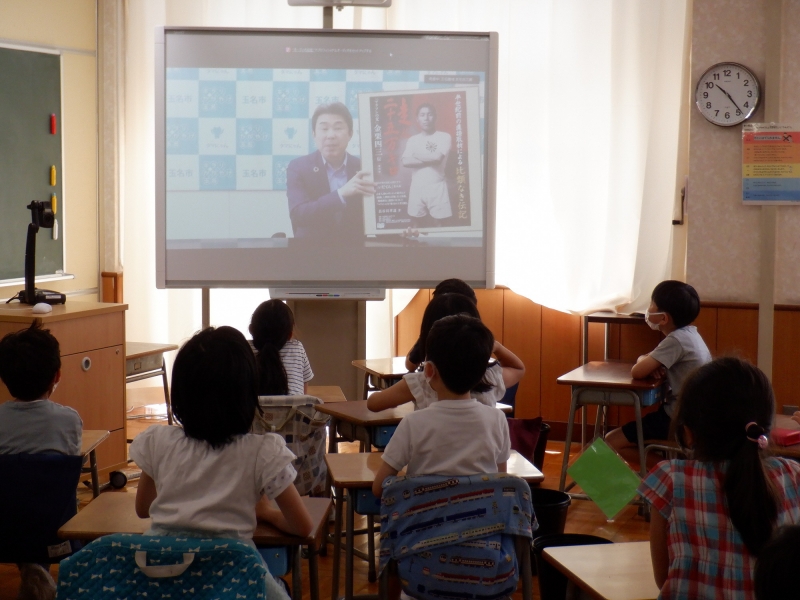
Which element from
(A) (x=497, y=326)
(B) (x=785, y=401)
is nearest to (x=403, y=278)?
(A) (x=497, y=326)

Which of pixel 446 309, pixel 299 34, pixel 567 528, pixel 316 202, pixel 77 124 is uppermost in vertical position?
pixel 299 34

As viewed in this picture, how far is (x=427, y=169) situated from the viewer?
15.2ft

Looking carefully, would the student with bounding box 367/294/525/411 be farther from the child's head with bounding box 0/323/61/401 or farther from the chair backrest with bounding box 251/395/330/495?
the child's head with bounding box 0/323/61/401

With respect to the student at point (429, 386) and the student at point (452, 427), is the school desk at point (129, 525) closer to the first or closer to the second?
the student at point (452, 427)

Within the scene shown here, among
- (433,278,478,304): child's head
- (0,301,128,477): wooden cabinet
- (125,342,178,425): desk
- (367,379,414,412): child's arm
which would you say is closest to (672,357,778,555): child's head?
(367,379,414,412): child's arm

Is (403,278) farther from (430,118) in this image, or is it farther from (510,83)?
(510,83)

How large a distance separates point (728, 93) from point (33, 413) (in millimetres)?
4159

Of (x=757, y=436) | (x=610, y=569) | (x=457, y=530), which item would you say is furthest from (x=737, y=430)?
(x=457, y=530)

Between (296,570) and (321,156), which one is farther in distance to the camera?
(321,156)

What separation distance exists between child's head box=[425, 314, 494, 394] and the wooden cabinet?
2520 millimetres

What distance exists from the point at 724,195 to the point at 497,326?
Result: 166cm

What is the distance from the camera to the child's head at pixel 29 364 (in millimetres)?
2670

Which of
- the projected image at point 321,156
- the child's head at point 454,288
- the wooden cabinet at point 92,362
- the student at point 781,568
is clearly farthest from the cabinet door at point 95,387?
the student at point 781,568

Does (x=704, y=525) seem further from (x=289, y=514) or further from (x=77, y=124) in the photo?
(x=77, y=124)
